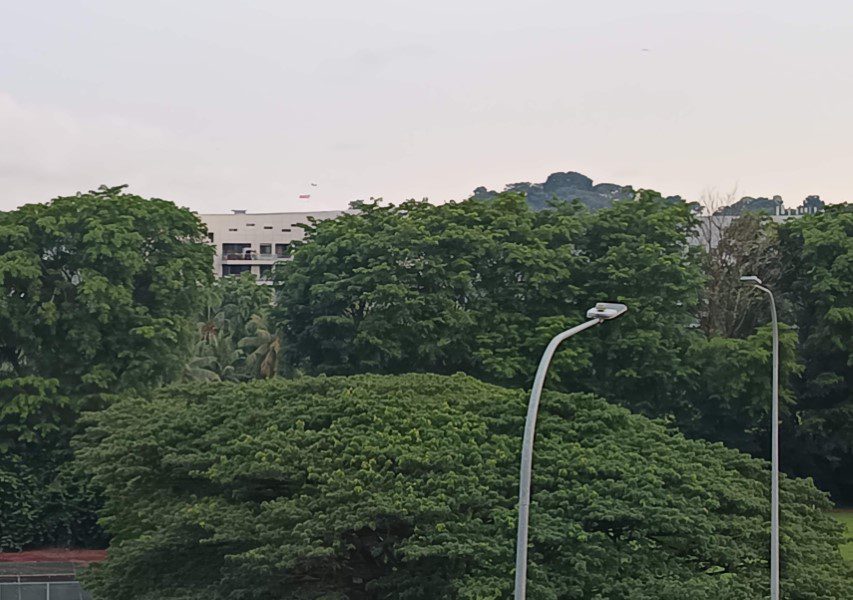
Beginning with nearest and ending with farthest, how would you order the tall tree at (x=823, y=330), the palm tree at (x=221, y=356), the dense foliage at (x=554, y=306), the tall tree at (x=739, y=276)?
the dense foliage at (x=554, y=306) < the tall tree at (x=823, y=330) < the tall tree at (x=739, y=276) < the palm tree at (x=221, y=356)

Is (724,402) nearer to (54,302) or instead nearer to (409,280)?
(409,280)

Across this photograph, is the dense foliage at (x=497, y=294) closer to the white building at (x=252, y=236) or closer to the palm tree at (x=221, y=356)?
the palm tree at (x=221, y=356)

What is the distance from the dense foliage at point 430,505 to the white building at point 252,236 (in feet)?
257

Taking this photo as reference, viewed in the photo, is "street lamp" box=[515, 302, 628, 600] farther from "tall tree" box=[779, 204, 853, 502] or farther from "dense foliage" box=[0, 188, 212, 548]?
"tall tree" box=[779, 204, 853, 502]

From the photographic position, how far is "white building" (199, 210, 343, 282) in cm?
10969

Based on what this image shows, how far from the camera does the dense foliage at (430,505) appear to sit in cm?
2491

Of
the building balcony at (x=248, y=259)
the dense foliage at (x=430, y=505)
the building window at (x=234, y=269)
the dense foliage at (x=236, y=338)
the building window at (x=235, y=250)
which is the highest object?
the building window at (x=235, y=250)

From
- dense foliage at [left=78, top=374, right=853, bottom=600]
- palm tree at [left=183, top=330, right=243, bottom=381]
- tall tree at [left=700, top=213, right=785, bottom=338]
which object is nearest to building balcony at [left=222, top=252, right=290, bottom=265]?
palm tree at [left=183, top=330, right=243, bottom=381]

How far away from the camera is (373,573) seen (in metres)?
26.9

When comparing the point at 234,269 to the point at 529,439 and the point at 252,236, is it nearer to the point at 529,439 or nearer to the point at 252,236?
the point at 252,236

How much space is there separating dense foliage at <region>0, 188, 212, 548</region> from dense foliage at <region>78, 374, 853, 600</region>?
14.1m

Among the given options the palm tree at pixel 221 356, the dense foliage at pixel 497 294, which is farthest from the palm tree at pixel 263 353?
the dense foliage at pixel 497 294

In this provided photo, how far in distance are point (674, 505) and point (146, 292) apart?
26.7m

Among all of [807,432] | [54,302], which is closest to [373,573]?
[54,302]
